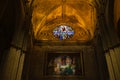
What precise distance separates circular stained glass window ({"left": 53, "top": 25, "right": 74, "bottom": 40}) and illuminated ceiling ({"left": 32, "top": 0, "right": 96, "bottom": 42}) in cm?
26

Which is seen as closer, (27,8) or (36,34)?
(27,8)

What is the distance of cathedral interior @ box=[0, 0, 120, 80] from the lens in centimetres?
899

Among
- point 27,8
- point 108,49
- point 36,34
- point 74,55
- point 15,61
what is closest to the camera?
point 15,61

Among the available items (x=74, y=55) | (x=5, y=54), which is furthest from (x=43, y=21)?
(x=5, y=54)

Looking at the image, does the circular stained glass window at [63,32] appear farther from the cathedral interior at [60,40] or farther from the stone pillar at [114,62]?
the stone pillar at [114,62]

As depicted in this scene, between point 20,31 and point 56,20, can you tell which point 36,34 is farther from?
point 20,31

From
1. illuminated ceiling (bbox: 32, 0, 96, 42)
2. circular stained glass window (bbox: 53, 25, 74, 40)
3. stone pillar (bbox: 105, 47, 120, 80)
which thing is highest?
illuminated ceiling (bbox: 32, 0, 96, 42)

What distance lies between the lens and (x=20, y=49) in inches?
362

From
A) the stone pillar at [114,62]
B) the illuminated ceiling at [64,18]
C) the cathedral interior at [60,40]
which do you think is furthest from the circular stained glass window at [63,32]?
the stone pillar at [114,62]

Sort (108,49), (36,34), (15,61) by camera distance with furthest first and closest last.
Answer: (36,34) < (108,49) < (15,61)

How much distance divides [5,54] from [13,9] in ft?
7.45

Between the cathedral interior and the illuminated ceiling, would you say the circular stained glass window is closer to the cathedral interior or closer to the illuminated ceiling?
the cathedral interior

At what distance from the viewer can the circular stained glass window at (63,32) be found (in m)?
14.2

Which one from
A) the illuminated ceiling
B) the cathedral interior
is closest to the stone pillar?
the cathedral interior
